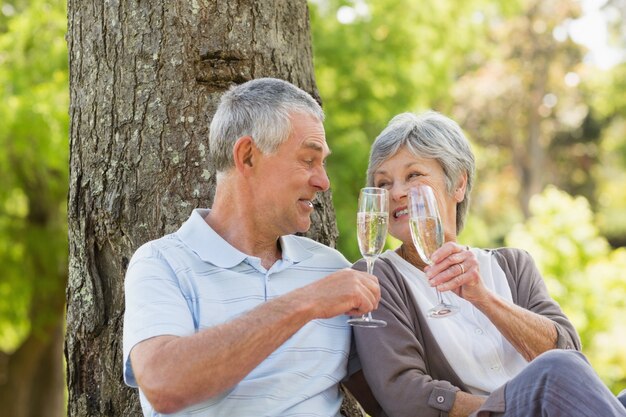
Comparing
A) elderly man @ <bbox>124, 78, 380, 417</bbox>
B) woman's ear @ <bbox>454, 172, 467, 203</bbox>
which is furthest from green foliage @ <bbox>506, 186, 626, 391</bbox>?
elderly man @ <bbox>124, 78, 380, 417</bbox>

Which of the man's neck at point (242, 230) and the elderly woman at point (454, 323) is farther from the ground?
the man's neck at point (242, 230)

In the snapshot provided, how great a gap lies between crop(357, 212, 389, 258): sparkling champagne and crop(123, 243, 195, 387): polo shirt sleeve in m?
0.62

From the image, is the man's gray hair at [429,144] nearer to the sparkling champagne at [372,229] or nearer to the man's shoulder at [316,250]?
the man's shoulder at [316,250]

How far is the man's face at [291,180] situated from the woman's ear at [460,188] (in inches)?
27.3

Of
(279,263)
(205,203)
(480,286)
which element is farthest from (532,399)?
(205,203)

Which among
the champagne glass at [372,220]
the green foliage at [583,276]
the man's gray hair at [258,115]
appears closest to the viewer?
the champagne glass at [372,220]

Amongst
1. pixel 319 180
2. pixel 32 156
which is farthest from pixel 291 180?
pixel 32 156

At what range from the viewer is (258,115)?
10.5 feet

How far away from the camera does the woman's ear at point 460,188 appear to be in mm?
3674

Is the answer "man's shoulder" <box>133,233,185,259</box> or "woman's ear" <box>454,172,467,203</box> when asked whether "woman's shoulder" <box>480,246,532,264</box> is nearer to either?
"woman's ear" <box>454,172,467,203</box>

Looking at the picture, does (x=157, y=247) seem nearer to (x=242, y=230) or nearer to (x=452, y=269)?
(x=242, y=230)

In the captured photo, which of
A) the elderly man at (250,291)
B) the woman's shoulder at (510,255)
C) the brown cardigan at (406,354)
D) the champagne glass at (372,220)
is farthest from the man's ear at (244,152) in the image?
the woman's shoulder at (510,255)

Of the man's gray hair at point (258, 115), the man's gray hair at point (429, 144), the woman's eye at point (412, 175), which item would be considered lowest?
the woman's eye at point (412, 175)

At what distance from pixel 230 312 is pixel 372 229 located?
0.56 m
